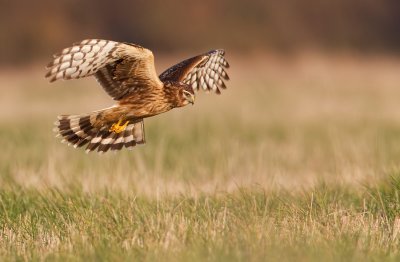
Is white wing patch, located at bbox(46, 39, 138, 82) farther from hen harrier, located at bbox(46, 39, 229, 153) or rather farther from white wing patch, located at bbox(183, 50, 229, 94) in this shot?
white wing patch, located at bbox(183, 50, 229, 94)

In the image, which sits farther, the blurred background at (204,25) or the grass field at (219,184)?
the blurred background at (204,25)

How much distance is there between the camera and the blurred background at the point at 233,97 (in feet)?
33.9

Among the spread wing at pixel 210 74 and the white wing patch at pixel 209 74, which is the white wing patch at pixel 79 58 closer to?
the spread wing at pixel 210 74

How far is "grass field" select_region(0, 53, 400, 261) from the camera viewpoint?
633 centimetres

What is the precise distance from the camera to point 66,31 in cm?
2914

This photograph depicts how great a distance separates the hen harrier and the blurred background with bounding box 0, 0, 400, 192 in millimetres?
372

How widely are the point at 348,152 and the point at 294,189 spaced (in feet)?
11.1

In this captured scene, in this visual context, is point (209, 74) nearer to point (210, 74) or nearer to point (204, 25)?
point (210, 74)

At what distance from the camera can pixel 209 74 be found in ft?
32.9

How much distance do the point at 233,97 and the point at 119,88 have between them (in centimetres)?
1061

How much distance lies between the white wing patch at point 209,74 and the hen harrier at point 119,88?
419 mm

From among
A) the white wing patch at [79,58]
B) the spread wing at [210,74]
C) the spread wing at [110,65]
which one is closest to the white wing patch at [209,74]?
the spread wing at [210,74]

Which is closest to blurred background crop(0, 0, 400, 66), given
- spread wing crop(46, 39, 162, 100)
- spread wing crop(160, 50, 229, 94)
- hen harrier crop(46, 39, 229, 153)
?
spread wing crop(160, 50, 229, 94)

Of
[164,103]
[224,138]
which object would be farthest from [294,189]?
[224,138]
